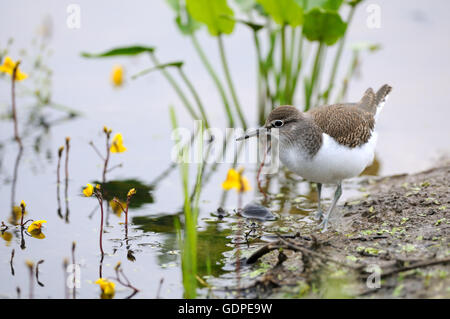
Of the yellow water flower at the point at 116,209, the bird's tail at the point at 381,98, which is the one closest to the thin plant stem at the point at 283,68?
the bird's tail at the point at 381,98

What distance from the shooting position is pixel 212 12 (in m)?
7.59

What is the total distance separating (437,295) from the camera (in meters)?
3.74

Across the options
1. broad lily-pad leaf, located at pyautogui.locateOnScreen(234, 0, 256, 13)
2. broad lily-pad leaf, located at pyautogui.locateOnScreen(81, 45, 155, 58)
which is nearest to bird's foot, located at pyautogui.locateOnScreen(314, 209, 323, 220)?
broad lily-pad leaf, located at pyautogui.locateOnScreen(81, 45, 155, 58)

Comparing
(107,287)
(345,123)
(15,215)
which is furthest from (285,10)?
(107,287)

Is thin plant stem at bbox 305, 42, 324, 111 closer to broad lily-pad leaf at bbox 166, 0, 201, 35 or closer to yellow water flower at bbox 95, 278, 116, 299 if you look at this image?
broad lily-pad leaf at bbox 166, 0, 201, 35

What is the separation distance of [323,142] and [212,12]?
→ 3024 millimetres

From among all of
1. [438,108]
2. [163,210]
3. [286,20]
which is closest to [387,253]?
[163,210]

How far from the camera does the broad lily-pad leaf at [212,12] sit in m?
7.54

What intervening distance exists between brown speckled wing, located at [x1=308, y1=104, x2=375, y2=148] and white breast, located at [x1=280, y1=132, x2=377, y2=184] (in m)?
0.06

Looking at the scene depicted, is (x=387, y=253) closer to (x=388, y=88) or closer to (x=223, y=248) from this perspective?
(x=223, y=248)

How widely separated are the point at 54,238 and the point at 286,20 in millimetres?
3688

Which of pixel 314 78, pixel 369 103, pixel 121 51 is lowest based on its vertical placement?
pixel 369 103

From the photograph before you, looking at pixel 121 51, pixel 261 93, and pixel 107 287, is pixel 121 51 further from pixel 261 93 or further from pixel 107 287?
pixel 107 287

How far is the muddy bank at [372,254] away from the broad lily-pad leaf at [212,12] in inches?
114
